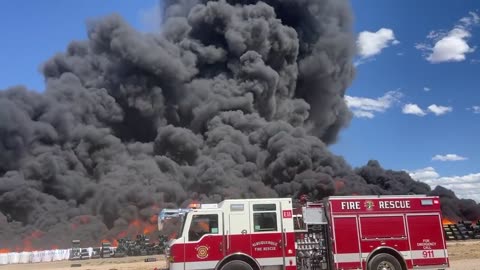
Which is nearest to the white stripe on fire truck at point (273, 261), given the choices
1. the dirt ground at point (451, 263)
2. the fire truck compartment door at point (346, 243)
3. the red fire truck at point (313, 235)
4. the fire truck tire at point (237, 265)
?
the red fire truck at point (313, 235)

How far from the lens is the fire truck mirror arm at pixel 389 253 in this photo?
13523 millimetres

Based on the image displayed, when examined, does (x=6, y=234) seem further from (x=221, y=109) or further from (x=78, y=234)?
(x=221, y=109)

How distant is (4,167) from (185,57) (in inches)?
1145

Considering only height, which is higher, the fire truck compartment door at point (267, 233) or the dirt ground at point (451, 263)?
the fire truck compartment door at point (267, 233)

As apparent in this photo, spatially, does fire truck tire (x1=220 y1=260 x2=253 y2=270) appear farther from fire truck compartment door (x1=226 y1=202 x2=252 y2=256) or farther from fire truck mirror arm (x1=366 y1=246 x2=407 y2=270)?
fire truck mirror arm (x1=366 y1=246 x2=407 y2=270)

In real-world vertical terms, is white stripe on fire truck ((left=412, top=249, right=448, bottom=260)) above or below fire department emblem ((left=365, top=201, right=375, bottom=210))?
below

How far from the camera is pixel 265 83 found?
220 feet

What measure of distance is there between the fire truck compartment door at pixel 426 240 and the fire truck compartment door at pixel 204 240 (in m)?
5.72

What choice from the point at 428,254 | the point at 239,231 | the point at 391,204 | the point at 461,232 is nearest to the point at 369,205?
the point at 391,204

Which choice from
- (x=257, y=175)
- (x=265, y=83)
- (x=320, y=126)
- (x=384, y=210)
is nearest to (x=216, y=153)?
(x=257, y=175)

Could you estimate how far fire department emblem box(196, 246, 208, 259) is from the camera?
1268 cm

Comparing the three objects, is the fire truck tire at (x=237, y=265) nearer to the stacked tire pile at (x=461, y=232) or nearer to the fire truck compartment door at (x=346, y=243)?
the fire truck compartment door at (x=346, y=243)

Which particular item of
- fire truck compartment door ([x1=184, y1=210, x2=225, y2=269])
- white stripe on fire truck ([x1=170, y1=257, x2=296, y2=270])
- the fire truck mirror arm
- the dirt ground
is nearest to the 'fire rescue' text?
the fire truck mirror arm

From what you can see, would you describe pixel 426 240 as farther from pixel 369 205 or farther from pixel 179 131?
pixel 179 131
